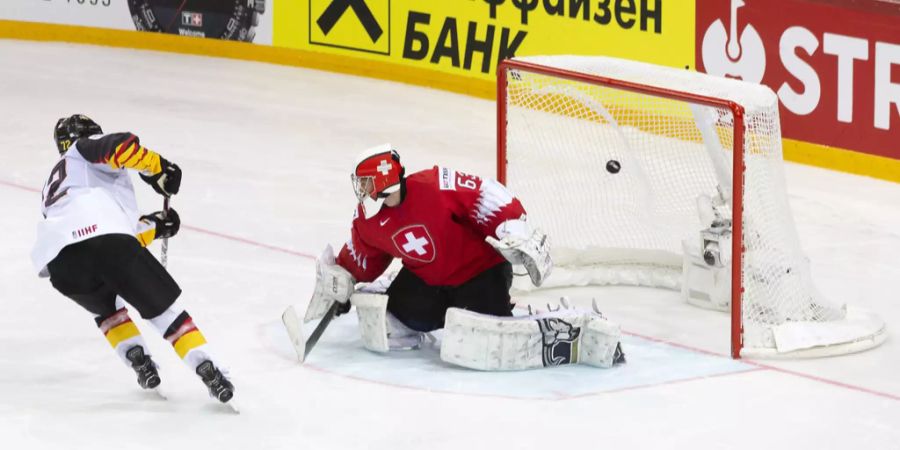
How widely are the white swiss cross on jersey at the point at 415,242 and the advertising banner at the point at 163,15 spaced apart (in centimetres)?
659

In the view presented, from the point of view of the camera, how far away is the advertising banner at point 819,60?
8922mm

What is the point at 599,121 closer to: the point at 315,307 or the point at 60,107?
the point at 315,307

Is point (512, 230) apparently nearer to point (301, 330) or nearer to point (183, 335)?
point (301, 330)

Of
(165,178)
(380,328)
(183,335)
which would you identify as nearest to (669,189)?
(380,328)

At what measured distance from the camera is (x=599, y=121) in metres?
7.54

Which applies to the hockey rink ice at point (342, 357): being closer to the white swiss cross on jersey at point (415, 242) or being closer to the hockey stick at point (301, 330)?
the hockey stick at point (301, 330)

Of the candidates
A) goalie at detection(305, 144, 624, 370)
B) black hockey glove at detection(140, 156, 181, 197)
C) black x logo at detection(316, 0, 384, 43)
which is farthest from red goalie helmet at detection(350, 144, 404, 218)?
black x logo at detection(316, 0, 384, 43)

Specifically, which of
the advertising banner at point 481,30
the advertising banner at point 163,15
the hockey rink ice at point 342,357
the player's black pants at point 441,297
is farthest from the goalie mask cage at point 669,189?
the advertising banner at point 163,15

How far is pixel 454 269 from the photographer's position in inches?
243

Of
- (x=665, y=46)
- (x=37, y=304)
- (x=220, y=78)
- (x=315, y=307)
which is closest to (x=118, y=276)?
(x=315, y=307)

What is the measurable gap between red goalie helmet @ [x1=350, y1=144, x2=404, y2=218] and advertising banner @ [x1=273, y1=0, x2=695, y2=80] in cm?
421

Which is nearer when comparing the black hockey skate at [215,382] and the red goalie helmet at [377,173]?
the black hockey skate at [215,382]

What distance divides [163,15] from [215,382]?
7.81m

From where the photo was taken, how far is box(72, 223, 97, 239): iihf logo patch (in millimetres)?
5602
